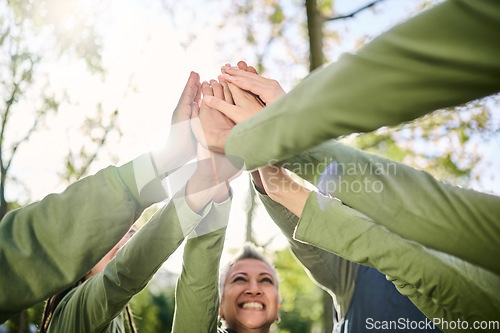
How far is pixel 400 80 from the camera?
1.11 meters

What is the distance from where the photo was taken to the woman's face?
334 cm

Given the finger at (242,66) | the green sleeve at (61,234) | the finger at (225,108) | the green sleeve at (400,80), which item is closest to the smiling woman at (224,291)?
the finger at (225,108)

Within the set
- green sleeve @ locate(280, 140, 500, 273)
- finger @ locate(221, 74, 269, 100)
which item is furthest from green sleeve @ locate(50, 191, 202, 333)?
green sleeve @ locate(280, 140, 500, 273)

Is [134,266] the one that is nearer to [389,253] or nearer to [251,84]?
[251,84]

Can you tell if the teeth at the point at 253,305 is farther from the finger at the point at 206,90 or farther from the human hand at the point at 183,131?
the finger at the point at 206,90

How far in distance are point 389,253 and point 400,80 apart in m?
0.96

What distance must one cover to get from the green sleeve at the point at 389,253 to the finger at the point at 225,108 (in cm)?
57

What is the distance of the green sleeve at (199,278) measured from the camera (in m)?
2.45

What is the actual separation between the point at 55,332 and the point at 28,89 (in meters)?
4.96

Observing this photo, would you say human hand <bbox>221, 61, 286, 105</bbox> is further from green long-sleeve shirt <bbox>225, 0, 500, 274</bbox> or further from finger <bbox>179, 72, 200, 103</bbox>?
green long-sleeve shirt <bbox>225, 0, 500, 274</bbox>

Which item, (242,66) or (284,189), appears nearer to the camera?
(284,189)

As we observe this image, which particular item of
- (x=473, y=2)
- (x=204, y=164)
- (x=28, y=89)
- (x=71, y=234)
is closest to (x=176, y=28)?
(x=28, y=89)

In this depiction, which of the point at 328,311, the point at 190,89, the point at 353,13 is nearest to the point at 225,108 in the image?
the point at 190,89

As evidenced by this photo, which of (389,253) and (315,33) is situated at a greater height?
(315,33)
